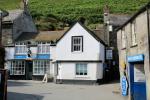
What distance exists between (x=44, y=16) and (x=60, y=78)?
37.5 metres

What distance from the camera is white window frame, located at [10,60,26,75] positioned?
41600 millimetres

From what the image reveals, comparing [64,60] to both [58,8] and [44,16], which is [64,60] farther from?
[58,8]

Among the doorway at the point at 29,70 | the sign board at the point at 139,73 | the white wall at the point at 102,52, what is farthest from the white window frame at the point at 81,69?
the sign board at the point at 139,73

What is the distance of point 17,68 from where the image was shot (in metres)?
41.8

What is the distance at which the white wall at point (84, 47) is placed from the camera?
1454 inches

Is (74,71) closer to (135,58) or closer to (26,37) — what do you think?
(26,37)

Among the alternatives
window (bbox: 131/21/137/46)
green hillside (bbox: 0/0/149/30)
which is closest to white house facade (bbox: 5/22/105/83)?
window (bbox: 131/21/137/46)

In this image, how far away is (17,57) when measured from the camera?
41.8m

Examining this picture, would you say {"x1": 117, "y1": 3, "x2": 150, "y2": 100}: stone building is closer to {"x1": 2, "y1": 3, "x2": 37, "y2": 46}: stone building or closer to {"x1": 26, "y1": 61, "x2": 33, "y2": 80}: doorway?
{"x1": 26, "y1": 61, "x2": 33, "y2": 80}: doorway

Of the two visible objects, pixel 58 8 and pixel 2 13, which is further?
pixel 58 8

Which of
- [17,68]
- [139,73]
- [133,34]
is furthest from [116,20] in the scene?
[139,73]

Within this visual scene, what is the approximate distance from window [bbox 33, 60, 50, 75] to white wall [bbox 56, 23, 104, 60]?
A: 9.34ft

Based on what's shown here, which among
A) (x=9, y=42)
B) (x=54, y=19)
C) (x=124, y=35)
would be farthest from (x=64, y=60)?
(x=54, y=19)

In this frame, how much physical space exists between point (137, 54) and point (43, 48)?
22.1 m
